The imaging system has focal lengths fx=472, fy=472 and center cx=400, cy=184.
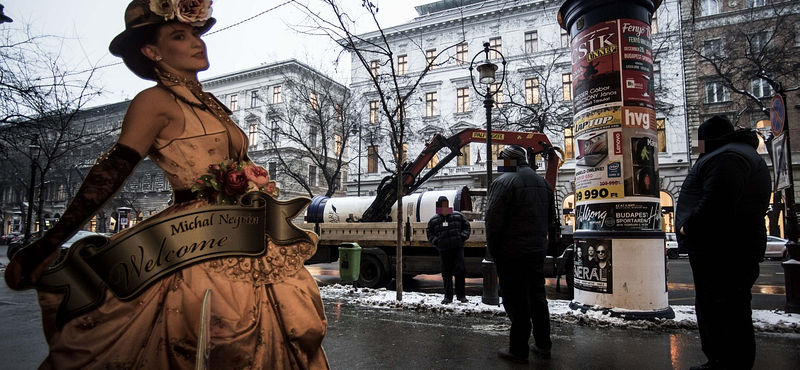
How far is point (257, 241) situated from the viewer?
2.01m

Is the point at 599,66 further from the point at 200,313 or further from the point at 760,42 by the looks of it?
the point at 760,42

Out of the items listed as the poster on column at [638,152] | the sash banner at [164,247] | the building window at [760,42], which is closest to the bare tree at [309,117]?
the poster on column at [638,152]

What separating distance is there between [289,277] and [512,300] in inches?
114

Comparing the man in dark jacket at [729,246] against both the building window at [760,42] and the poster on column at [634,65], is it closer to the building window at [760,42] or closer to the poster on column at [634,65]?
the poster on column at [634,65]

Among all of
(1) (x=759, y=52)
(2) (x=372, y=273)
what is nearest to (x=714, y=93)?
(1) (x=759, y=52)

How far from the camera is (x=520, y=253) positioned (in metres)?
4.44

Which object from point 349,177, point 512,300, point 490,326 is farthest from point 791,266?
point 349,177

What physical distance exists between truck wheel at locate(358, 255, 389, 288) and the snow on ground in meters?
1.59

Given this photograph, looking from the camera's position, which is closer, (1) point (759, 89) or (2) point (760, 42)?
(2) point (760, 42)

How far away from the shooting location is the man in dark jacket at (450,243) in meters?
8.44

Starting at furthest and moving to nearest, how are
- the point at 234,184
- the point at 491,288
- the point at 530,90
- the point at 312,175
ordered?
the point at 530,90, the point at 312,175, the point at 491,288, the point at 234,184

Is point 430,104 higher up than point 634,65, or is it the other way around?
point 430,104

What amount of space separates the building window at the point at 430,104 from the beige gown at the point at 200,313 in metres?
34.6

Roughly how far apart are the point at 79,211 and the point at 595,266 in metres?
6.57
